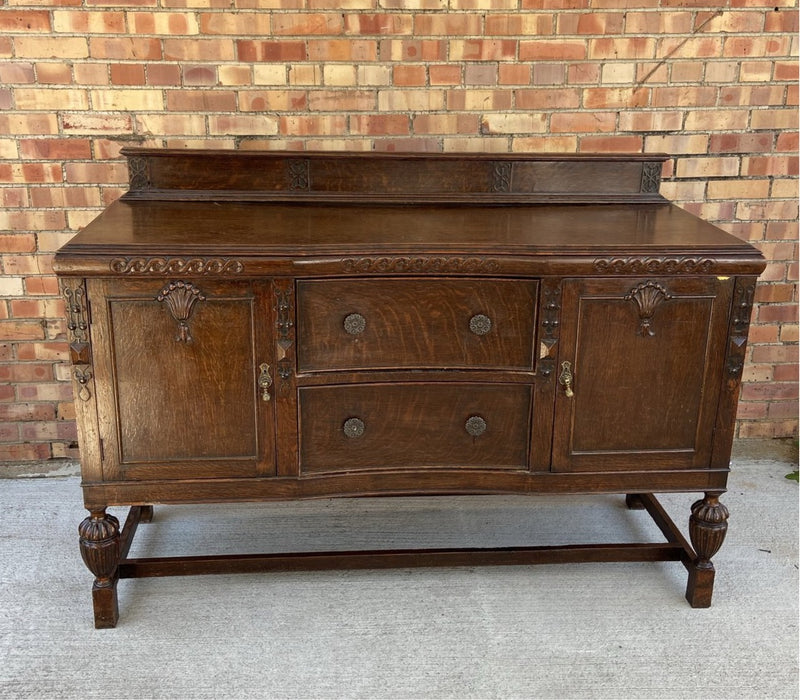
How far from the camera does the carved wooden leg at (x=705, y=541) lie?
252 cm

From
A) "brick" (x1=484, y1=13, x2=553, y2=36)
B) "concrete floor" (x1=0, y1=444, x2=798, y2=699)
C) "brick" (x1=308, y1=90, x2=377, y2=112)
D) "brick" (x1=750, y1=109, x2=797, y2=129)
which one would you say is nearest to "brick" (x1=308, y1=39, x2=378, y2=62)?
"brick" (x1=308, y1=90, x2=377, y2=112)

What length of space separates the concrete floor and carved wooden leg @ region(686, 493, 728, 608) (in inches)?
2.3

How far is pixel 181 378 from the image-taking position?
2230 mm

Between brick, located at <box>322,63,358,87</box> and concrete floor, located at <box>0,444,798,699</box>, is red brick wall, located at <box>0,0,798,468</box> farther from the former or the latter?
concrete floor, located at <box>0,444,798,699</box>

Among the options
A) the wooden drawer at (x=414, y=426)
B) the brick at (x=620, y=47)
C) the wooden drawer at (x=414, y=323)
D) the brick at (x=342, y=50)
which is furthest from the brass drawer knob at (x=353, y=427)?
the brick at (x=620, y=47)

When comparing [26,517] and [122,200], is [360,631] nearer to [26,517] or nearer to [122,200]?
[26,517]

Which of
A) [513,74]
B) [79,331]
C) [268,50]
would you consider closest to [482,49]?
[513,74]

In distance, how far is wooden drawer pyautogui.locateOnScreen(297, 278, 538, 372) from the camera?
221 cm

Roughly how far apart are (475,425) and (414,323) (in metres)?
0.34

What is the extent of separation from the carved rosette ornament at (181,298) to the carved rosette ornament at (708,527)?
1.57m

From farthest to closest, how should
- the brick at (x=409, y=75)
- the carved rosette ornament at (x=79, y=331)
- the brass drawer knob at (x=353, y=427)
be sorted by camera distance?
the brick at (x=409, y=75) < the brass drawer knob at (x=353, y=427) < the carved rosette ornament at (x=79, y=331)

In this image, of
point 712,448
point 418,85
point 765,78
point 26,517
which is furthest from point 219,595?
point 765,78

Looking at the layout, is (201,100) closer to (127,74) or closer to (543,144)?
(127,74)

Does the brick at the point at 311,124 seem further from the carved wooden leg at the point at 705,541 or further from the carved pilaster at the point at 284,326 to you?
the carved wooden leg at the point at 705,541
